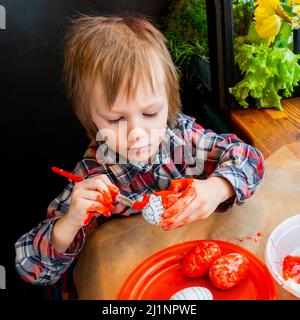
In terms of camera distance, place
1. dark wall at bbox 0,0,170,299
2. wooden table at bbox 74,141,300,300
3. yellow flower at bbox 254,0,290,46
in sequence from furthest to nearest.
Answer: dark wall at bbox 0,0,170,299, yellow flower at bbox 254,0,290,46, wooden table at bbox 74,141,300,300

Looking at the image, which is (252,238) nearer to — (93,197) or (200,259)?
(200,259)

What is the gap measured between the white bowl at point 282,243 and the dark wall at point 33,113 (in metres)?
1.03

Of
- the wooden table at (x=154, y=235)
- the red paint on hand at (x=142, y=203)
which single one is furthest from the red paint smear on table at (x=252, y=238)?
the red paint on hand at (x=142, y=203)

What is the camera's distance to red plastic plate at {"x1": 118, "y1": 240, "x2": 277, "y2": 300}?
0.84m

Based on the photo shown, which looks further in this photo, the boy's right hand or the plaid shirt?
the plaid shirt

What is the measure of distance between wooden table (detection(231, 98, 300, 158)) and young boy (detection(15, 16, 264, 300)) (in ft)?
0.66

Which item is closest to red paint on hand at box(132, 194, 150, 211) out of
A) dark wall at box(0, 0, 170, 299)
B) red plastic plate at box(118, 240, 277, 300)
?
red plastic plate at box(118, 240, 277, 300)

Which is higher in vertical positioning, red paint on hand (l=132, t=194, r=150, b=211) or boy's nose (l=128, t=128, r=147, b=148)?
boy's nose (l=128, t=128, r=147, b=148)

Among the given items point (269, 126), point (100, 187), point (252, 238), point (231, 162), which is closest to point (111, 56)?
point (100, 187)

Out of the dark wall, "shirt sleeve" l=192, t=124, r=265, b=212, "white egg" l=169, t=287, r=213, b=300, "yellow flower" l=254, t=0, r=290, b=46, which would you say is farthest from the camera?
the dark wall

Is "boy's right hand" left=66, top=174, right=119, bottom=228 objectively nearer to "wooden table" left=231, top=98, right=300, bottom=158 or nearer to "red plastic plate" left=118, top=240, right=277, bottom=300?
"red plastic plate" left=118, top=240, right=277, bottom=300

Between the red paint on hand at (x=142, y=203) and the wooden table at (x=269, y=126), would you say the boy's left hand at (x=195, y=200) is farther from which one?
the wooden table at (x=269, y=126)

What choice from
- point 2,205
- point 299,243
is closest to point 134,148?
point 299,243

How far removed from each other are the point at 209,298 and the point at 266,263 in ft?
0.45
